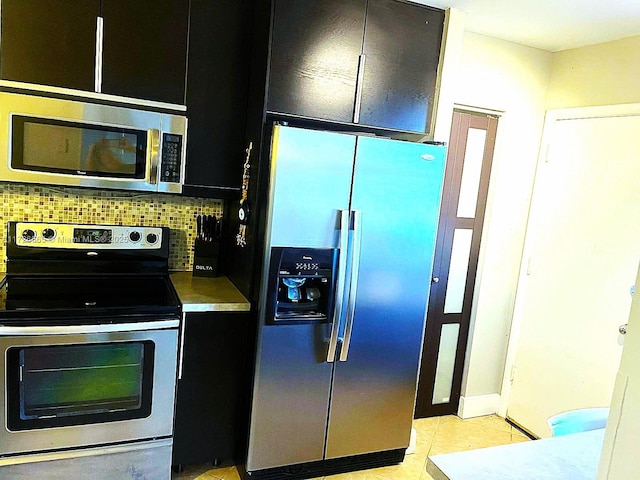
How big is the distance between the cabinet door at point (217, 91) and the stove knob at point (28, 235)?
0.75m

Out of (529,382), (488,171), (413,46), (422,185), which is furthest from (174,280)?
(529,382)

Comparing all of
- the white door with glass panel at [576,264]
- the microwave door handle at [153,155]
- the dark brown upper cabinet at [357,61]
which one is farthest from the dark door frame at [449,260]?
the microwave door handle at [153,155]

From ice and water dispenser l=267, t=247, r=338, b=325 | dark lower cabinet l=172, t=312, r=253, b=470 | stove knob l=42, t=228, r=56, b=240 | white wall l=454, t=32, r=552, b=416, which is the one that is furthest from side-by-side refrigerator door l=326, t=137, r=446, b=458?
stove knob l=42, t=228, r=56, b=240

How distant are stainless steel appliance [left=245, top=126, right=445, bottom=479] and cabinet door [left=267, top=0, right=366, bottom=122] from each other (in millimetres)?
210

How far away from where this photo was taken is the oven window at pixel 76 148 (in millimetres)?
2078

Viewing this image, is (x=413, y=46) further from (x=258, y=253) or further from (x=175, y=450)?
(x=175, y=450)

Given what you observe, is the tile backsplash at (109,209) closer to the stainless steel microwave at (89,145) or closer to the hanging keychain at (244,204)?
the stainless steel microwave at (89,145)

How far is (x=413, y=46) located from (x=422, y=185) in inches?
27.4

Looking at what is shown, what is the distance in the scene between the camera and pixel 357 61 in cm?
234

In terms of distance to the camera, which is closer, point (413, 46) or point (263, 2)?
point (263, 2)

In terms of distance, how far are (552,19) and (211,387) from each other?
2500 mm

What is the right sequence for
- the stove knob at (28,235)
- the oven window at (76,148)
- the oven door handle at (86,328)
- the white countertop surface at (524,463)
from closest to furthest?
the white countertop surface at (524,463), the oven door handle at (86,328), the oven window at (76,148), the stove knob at (28,235)

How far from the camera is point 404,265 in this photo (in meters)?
2.45

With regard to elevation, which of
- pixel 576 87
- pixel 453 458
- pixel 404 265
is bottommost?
pixel 453 458
